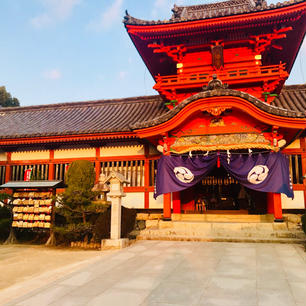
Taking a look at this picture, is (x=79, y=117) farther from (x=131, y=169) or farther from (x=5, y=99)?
(x=5, y=99)

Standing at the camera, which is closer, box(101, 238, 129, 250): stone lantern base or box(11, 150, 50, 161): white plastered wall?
box(101, 238, 129, 250): stone lantern base

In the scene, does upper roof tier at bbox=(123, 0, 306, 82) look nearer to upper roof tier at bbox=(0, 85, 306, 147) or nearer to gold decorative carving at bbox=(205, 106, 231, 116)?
upper roof tier at bbox=(0, 85, 306, 147)

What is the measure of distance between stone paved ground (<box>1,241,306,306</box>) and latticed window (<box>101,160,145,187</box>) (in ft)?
20.3

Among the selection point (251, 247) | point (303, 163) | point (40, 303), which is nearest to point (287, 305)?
point (40, 303)

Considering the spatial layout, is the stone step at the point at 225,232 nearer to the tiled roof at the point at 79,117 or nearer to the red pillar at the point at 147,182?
the red pillar at the point at 147,182

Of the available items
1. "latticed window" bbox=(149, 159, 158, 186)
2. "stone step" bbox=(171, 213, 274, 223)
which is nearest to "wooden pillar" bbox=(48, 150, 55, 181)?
"latticed window" bbox=(149, 159, 158, 186)

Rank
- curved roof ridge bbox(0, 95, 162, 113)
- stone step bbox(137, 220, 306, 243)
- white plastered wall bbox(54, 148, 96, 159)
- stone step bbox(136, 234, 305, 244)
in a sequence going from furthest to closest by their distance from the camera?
curved roof ridge bbox(0, 95, 162, 113), white plastered wall bbox(54, 148, 96, 159), stone step bbox(137, 220, 306, 243), stone step bbox(136, 234, 305, 244)

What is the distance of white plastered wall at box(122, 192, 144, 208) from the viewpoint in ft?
46.4

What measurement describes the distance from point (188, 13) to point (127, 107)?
720 centimetres

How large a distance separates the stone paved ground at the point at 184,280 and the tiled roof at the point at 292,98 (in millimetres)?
8065

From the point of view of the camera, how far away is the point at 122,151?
1474cm

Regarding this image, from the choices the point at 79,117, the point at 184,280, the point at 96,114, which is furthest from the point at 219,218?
the point at 79,117

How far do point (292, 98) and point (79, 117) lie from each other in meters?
12.1

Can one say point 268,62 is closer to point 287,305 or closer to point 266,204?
point 266,204
